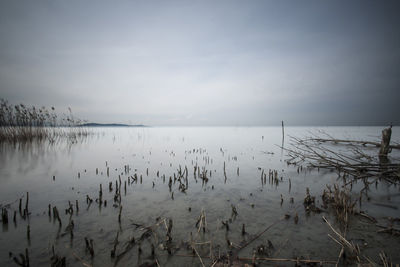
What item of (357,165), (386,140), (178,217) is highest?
(386,140)

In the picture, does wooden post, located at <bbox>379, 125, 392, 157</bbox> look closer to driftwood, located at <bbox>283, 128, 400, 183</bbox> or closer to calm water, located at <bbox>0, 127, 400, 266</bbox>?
driftwood, located at <bbox>283, 128, 400, 183</bbox>

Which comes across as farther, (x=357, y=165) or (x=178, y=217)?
(x=357, y=165)

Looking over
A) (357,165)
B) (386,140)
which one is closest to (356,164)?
(357,165)

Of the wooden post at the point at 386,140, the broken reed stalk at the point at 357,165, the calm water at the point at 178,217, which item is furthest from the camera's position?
the wooden post at the point at 386,140

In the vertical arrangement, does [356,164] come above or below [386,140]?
below

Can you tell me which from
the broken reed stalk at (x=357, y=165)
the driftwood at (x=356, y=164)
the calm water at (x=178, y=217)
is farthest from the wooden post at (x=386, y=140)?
the calm water at (x=178, y=217)

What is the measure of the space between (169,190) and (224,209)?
2.38 m

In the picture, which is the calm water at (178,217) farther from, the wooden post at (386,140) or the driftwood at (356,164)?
the wooden post at (386,140)

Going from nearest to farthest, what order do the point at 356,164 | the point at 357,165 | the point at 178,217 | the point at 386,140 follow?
the point at 178,217 < the point at 356,164 < the point at 357,165 < the point at 386,140

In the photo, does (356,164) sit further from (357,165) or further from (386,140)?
(386,140)

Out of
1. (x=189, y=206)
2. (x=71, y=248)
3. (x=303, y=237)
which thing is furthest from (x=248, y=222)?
(x=71, y=248)

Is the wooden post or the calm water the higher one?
the wooden post

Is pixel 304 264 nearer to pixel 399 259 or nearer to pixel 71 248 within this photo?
pixel 399 259

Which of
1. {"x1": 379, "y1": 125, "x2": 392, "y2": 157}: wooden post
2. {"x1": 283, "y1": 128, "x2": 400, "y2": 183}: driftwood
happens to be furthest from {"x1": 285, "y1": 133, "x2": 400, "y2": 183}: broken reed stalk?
{"x1": 379, "y1": 125, "x2": 392, "y2": 157}: wooden post
